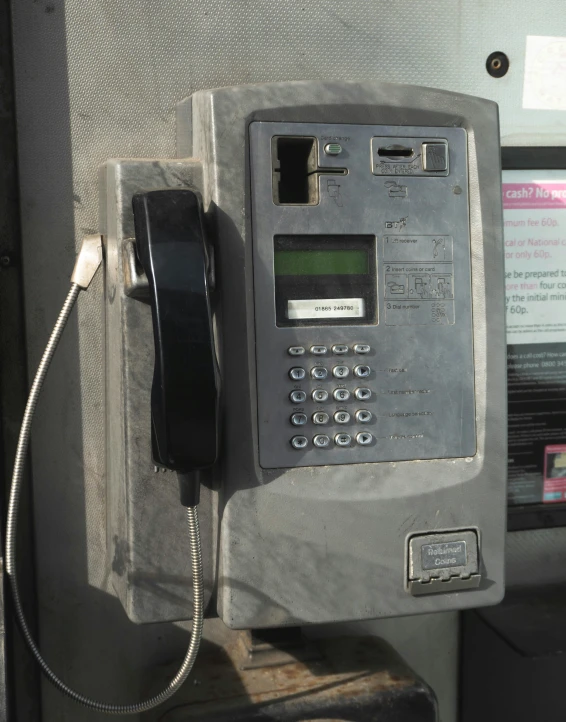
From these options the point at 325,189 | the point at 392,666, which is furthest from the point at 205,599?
the point at 325,189

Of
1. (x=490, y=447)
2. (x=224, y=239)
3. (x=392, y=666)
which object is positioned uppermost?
(x=224, y=239)

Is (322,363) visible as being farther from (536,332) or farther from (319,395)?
(536,332)

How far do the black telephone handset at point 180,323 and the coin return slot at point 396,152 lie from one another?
0.26m

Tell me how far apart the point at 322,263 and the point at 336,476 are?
0.27 meters

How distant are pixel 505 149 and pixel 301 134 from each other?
20.8 inches

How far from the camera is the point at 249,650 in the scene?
1.29 metres

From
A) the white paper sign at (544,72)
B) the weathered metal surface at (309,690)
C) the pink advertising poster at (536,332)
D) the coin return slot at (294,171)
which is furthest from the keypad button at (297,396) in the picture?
the white paper sign at (544,72)

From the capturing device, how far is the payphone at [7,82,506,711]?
996 mm

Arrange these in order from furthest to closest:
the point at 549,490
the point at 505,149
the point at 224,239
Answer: the point at 549,490 → the point at 505,149 → the point at 224,239

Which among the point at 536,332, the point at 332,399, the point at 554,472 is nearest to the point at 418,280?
the point at 332,399

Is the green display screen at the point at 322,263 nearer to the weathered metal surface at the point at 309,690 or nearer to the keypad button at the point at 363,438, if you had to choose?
the keypad button at the point at 363,438

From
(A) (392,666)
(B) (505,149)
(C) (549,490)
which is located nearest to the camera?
(A) (392,666)

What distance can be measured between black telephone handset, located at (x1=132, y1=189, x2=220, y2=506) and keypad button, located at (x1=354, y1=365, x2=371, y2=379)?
19cm

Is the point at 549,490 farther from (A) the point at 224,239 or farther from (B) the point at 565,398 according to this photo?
(A) the point at 224,239
